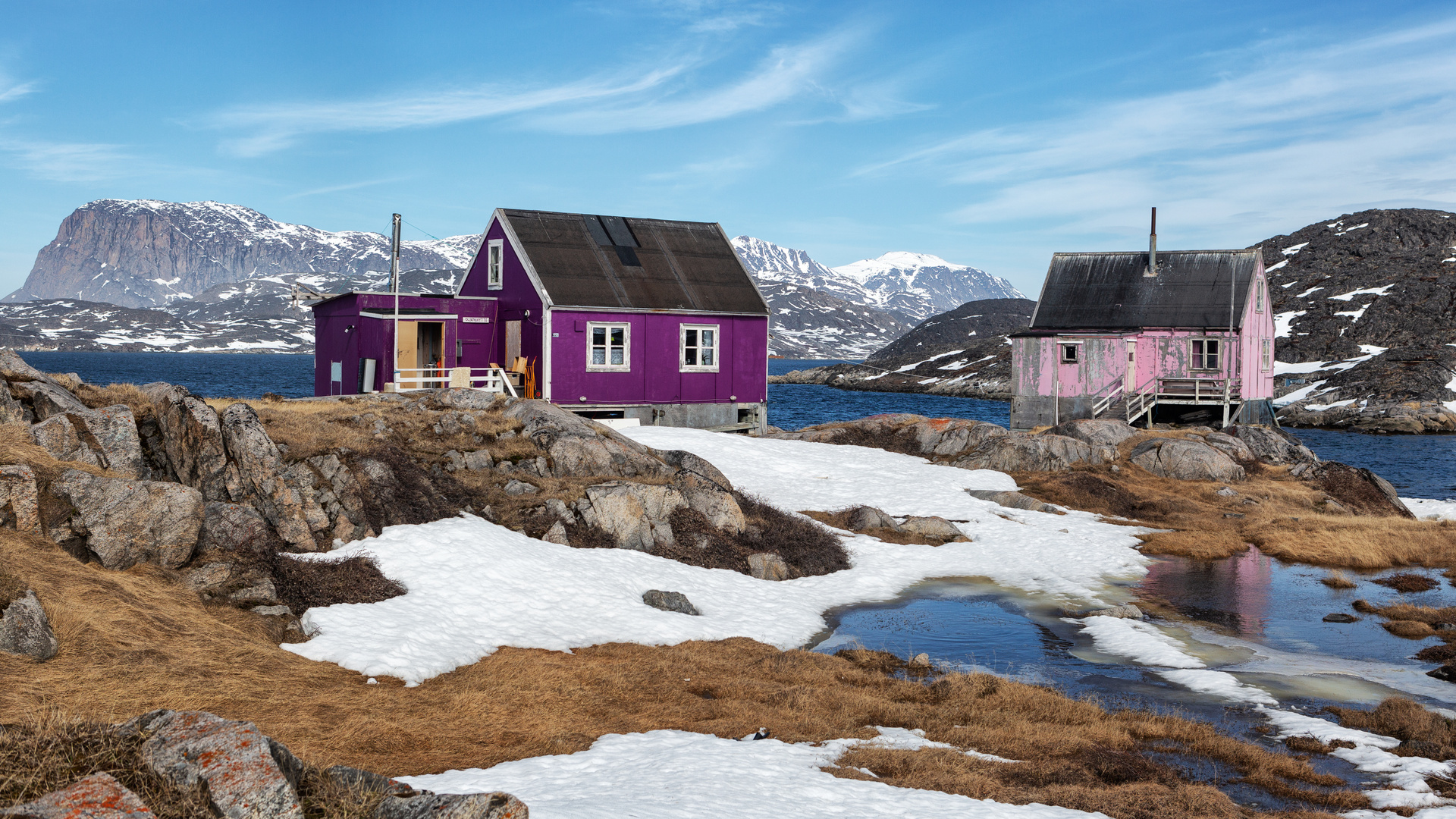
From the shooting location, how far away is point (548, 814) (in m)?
8.28

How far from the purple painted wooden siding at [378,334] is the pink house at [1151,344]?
30071mm

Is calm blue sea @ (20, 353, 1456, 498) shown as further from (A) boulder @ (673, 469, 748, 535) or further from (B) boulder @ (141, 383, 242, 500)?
(A) boulder @ (673, 469, 748, 535)

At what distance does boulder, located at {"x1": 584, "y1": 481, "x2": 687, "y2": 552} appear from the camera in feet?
72.1

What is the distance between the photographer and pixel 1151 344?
52688 millimetres

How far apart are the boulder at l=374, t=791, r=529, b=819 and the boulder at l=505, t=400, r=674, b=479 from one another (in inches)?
701

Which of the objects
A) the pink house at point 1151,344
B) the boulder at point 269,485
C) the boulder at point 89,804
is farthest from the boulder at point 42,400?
the pink house at point 1151,344

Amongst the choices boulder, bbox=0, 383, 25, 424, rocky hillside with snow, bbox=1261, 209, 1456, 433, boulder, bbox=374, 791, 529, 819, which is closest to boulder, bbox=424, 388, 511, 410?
boulder, bbox=0, 383, 25, 424

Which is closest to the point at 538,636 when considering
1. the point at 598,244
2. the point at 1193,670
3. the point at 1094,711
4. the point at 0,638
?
the point at 0,638

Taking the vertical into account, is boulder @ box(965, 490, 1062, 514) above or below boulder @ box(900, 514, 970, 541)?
above

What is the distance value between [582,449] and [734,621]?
8.55m

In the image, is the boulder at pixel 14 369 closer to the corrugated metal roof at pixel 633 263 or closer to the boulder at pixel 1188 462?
the corrugated metal roof at pixel 633 263

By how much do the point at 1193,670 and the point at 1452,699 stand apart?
3.55 meters

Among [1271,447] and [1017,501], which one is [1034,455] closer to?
[1017,501]

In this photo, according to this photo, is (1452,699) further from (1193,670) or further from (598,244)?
(598,244)
